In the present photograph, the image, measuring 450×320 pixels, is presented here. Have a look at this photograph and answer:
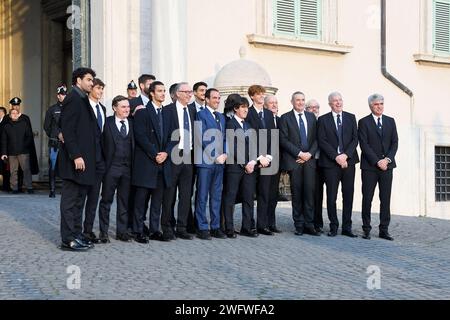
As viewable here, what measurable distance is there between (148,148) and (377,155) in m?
3.13

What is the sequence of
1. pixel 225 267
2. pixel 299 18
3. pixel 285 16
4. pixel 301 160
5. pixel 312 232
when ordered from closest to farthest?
pixel 225 267, pixel 301 160, pixel 312 232, pixel 285 16, pixel 299 18

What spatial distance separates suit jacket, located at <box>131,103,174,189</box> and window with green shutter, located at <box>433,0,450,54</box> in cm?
1032

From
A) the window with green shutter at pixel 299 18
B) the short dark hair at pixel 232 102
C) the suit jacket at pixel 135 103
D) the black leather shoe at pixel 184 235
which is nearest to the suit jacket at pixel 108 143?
the suit jacket at pixel 135 103

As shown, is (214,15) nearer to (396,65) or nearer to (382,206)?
(396,65)

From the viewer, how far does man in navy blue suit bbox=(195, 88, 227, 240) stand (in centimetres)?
926

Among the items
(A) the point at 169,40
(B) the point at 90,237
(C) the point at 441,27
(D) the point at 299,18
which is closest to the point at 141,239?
(B) the point at 90,237

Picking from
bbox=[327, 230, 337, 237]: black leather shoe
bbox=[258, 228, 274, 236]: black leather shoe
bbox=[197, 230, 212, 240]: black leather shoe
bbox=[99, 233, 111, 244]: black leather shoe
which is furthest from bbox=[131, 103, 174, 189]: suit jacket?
bbox=[327, 230, 337, 237]: black leather shoe

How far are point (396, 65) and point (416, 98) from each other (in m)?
0.87

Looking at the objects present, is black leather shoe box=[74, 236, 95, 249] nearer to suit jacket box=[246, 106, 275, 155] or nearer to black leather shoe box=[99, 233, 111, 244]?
black leather shoe box=[99, 233, 111, 244]

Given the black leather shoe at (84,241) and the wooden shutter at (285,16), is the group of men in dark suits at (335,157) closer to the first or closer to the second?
the black leather shoe at (84,241)

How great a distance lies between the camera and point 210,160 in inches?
365

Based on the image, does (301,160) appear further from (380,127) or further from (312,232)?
(380,127)
